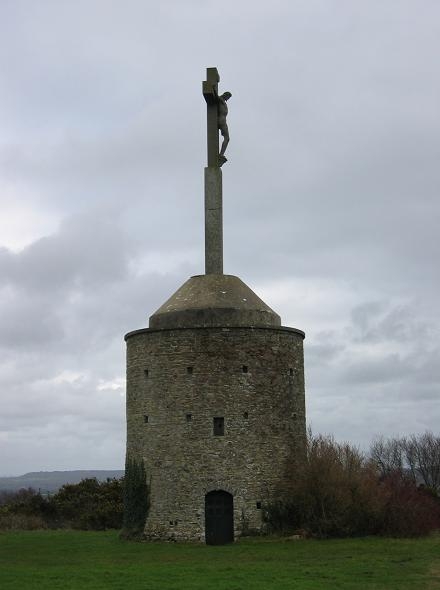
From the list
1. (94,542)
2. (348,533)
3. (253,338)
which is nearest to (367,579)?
(348,533)

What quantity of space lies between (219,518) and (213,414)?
3.06 meters

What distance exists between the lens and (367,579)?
16.0 metres

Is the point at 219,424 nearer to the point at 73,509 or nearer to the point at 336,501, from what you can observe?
the point at 336,501

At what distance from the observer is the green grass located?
609 inches

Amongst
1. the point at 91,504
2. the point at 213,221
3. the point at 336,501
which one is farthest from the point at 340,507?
the point at 91,504

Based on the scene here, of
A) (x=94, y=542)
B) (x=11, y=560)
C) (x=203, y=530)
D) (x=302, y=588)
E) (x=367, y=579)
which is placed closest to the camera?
(x=302, y=588)

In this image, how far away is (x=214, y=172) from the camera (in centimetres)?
2875

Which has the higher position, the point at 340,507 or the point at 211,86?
the point at 211,86

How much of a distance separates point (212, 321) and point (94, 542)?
796 centimetres

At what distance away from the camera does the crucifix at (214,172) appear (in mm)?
28328

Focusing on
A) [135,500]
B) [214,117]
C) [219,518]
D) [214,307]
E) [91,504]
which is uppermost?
[214,117]

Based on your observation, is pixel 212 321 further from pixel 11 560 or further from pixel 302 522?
pixel 11 560

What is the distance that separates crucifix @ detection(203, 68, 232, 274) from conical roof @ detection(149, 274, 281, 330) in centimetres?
111

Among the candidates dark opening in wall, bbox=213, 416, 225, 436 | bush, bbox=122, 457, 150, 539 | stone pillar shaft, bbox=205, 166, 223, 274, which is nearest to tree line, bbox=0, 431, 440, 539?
bush, bbox=122, 457, 150, 539
